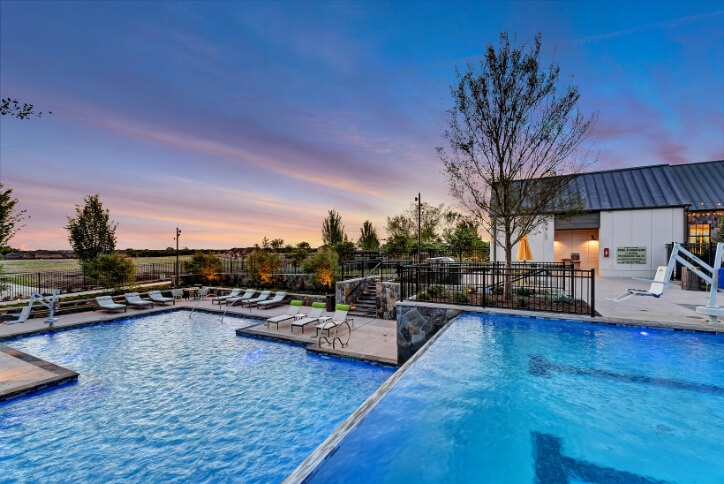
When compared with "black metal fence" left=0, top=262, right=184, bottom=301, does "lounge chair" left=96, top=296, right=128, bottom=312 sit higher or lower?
lower

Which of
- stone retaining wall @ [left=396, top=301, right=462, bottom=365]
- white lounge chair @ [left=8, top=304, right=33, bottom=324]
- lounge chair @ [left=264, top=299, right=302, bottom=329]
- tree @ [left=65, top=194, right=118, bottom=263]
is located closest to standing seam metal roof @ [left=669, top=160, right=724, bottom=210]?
stone retaining wall @ [left=396, top=301, right=462, bottom=365]

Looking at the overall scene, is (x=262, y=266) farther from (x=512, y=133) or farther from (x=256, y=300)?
(x=512, y=133)

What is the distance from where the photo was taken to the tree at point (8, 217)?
10.2 metres

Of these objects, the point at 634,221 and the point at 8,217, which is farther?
the point at 634,221

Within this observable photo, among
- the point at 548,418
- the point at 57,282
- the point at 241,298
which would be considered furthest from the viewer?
the point at 57,282

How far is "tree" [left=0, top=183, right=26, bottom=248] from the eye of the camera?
1016 cm

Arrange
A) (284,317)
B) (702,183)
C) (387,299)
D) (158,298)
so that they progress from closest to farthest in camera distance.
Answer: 1. (284,317)
2. (387,299)
3. (158,298)
4. (702,183)

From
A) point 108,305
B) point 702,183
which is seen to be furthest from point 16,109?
point 702,183

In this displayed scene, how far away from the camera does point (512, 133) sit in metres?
9.45

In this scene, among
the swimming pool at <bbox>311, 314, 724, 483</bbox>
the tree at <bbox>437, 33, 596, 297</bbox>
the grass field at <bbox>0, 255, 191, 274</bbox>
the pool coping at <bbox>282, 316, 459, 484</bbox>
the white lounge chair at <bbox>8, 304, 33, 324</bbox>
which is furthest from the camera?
the grass field at <bbox>0, 255, 191, 274</bbox>

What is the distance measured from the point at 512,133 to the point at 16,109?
1191 centimetres

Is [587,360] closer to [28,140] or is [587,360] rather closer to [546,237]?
[546,237]

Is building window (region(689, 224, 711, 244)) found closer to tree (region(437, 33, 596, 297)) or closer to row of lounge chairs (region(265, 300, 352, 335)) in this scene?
tree (region(437, 33, 596, 297))

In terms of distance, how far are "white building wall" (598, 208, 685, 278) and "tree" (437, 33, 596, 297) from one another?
9.75 metres
